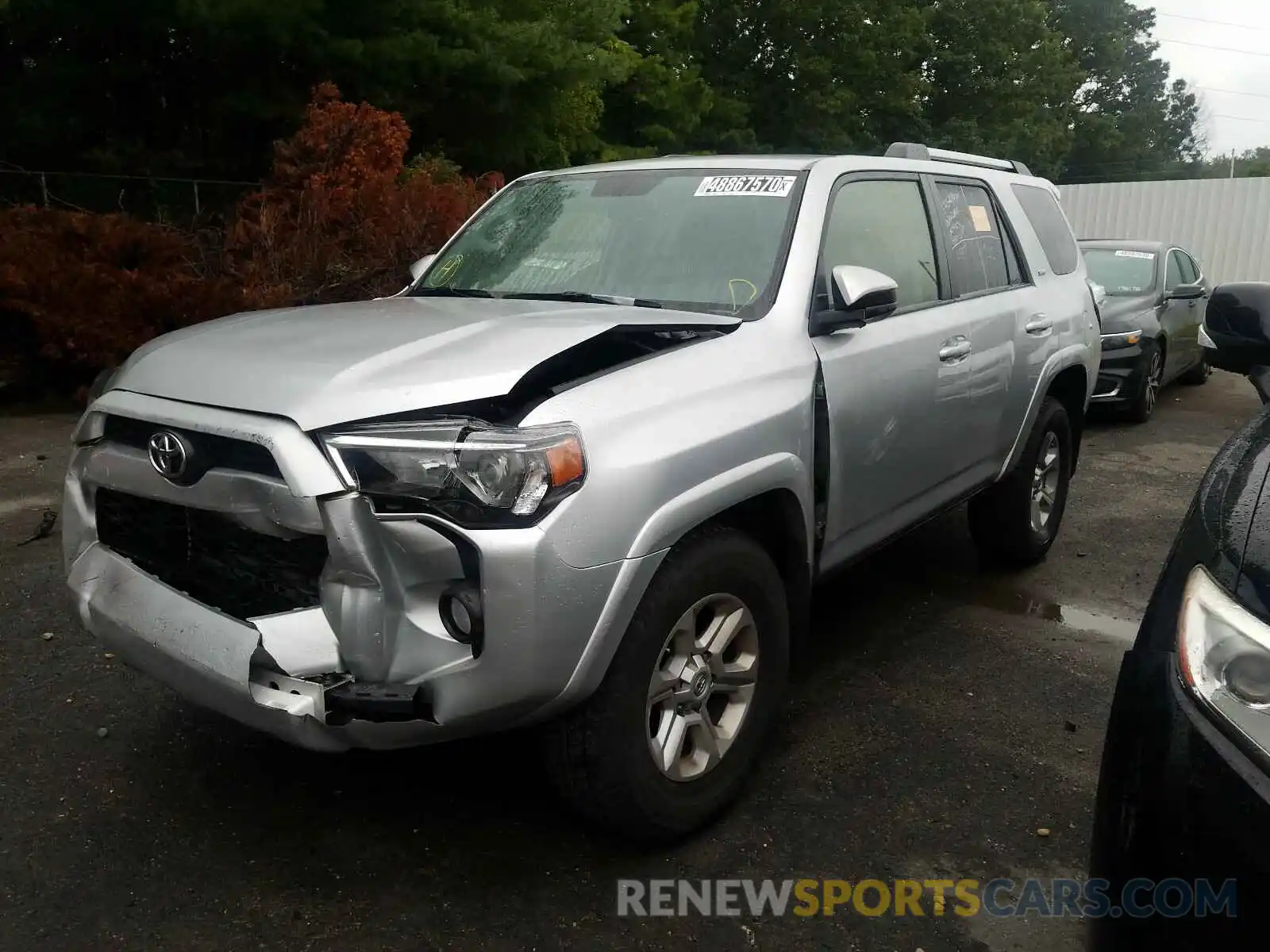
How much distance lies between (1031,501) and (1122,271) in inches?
242

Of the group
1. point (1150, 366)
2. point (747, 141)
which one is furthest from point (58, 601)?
point (747, 141)

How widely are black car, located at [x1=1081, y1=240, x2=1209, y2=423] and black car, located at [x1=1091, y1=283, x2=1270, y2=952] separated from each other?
7.47 meters

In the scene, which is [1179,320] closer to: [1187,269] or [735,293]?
[1187,269]

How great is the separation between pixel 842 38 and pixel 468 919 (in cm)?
3022

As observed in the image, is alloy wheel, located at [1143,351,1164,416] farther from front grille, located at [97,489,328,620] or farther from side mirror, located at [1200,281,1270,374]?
front grille, located at [97,489,328,620]

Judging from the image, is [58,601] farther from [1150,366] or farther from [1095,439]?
[1150,366]

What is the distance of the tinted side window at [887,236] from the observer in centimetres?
362

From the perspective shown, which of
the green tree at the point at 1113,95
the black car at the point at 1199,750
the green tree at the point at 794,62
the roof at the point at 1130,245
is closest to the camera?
the black car at the point at 1199,750

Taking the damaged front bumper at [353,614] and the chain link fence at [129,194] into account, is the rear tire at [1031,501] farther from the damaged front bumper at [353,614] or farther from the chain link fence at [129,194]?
the chain link fence at [129,194]

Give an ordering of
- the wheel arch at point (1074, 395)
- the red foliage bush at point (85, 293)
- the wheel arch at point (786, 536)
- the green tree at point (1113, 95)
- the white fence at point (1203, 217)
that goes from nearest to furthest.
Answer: the wheel arch at point (786, 536), the wheel arch at point (1074, 395), the red foliage bush at point (85, 293), the white fence at point (1203, 217), the green tree at point (1113, 95)

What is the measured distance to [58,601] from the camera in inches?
179

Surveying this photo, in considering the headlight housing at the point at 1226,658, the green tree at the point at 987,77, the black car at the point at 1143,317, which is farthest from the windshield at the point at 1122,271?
the green tree at the point at 987,77

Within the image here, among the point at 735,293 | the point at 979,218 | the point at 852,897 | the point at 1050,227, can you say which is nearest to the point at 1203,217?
the point at 1050,227

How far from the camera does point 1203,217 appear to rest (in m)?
17.2
